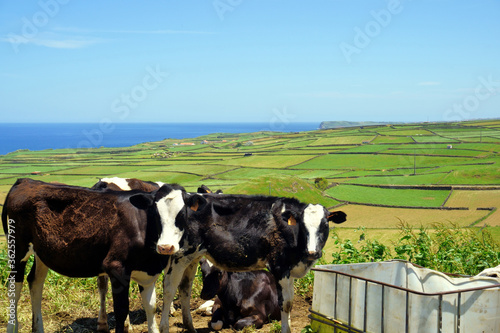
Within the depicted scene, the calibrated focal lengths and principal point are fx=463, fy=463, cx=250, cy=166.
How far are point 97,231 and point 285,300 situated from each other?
2.85m

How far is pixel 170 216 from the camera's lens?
6.43 meters

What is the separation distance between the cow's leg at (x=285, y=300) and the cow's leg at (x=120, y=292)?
2199 mm

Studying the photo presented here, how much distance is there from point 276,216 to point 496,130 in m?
118

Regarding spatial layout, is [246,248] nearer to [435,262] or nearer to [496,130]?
[435,262]

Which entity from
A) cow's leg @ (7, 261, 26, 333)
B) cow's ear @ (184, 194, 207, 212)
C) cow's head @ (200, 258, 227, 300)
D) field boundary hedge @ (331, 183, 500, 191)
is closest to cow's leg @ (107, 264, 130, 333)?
cow's ear @ (184, 194, 207, 212)

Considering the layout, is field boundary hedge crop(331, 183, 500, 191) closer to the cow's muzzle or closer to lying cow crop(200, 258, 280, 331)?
lying cow crop(200, 258, 280, 331)

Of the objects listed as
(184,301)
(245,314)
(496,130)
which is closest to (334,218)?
(245,314)

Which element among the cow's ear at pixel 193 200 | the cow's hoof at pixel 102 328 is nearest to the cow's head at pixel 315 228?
the cow's ear at pixel 193 200

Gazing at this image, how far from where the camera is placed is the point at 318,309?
6.04 m

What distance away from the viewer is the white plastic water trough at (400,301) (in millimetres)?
4840

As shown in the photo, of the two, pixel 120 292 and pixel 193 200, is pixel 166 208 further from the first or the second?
pixel 120 292

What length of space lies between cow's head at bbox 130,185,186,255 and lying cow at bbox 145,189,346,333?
0.57 feet

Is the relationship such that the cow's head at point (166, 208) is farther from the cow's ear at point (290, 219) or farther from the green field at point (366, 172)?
the green field at point (366, 172)

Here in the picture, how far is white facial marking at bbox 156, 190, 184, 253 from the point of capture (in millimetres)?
6220
